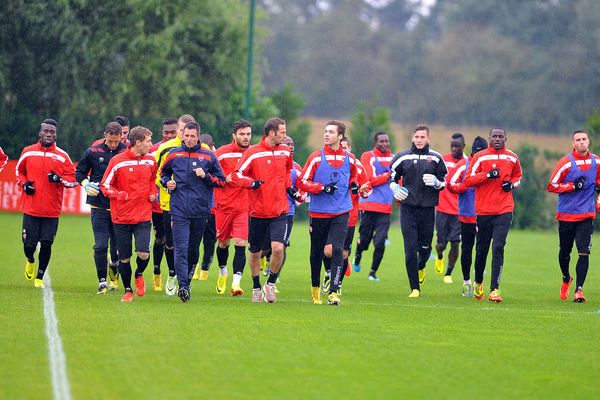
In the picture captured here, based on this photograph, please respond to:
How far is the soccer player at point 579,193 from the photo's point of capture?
53.3ft

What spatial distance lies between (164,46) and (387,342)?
31.4 m

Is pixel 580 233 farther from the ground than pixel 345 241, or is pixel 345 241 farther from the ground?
pixel 580 233

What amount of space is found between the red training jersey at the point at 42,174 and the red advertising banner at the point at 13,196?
18.7 metres

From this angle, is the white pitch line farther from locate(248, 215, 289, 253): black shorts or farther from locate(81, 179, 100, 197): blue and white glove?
locate(248, 215, 289, 253): black shorts

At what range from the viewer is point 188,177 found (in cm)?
1438

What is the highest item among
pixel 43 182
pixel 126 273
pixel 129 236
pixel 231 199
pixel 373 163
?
pixel 373 163

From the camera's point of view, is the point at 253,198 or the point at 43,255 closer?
the point at 253,198

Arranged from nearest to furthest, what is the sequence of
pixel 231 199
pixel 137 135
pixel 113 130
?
pixel 137 135 < pixel 113 130 < pixel 231 199

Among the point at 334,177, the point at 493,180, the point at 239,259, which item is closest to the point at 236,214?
the point at 239,259

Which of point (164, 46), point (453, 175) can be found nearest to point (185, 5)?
point (164, 46)

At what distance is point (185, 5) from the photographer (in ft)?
140

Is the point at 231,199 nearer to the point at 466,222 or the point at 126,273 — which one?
the point at 126,273

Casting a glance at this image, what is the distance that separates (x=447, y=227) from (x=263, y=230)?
6.03 metres

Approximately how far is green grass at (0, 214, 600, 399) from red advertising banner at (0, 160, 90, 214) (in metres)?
17.3
